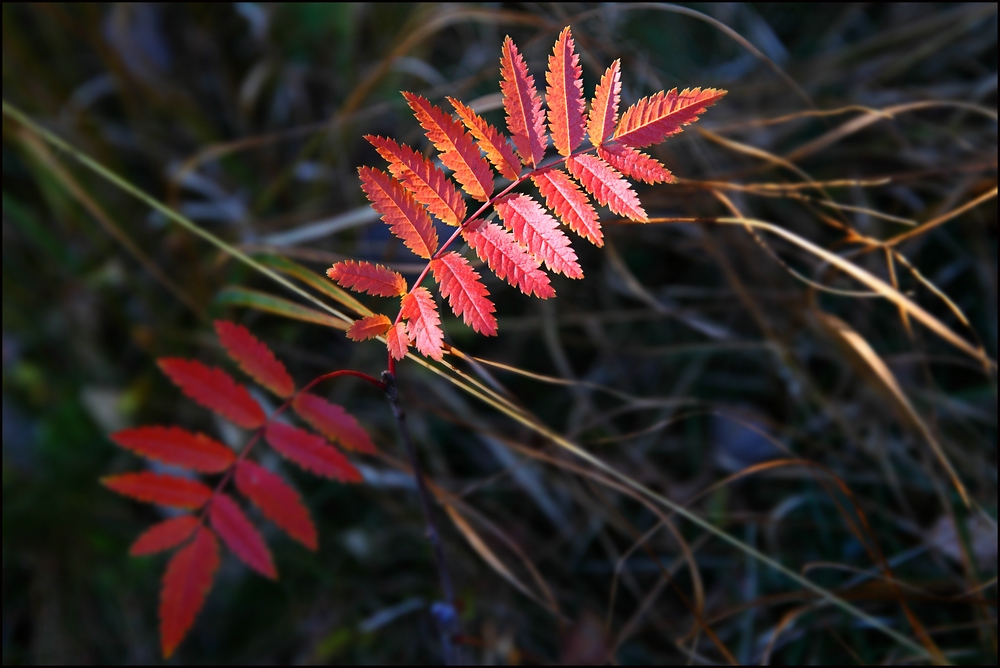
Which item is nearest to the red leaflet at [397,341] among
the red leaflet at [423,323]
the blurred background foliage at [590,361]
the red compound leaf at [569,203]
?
the red leaflet at [423,323]

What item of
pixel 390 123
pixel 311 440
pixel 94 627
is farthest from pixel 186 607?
pixel 390 123

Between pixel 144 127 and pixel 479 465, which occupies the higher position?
pixel 144 127

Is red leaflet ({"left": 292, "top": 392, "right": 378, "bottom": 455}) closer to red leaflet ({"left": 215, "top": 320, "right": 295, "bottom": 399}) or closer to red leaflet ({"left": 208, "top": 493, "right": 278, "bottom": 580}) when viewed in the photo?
red leaflet ({"left": 215, "top": 320, "right": 295, "bottom": 399})

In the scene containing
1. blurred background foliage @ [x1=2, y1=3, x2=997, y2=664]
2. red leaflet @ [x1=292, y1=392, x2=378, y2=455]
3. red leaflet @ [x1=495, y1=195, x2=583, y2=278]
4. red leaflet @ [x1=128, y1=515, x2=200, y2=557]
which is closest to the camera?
red leaflet @ [x1=495, y1=195, x2=583, y2=278]

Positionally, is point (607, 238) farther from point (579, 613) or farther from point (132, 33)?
point (132, 33)

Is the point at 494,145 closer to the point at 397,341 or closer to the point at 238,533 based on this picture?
the point at 397,341

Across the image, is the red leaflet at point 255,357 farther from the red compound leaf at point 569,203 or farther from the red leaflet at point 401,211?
the red compound leaf at point 569,203

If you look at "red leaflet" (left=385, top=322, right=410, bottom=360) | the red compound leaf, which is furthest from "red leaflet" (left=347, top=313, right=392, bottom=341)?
the red compound leaf
